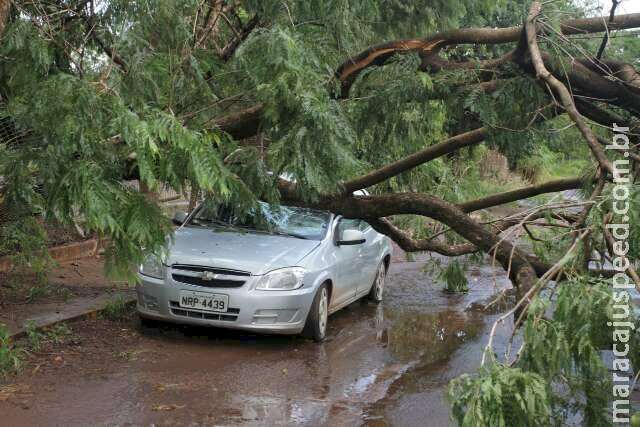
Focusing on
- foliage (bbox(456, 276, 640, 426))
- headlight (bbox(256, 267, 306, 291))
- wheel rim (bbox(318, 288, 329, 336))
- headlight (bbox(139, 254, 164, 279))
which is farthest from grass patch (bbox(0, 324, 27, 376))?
foliage (bbox(456, 276, 640, 426))

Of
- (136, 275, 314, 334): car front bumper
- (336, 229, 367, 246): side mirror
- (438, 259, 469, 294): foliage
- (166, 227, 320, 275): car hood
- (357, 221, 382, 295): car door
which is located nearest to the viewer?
(136, 275, 314, 334): car front bumper

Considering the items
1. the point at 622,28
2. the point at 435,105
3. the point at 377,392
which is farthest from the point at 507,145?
the point at 377,392

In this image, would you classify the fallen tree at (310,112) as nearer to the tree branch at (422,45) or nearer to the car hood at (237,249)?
the tree branch at (422,45)

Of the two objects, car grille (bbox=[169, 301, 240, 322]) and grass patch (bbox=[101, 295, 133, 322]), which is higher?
car grille (bbox=[169, 301, 240, 322])

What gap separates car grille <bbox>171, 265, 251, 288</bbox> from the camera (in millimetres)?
8562

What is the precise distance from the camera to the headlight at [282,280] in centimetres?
858

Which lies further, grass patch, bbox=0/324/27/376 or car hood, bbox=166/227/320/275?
car hood, bbox=166/227/320/275

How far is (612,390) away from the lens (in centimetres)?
426

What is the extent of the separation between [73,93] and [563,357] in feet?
11.2

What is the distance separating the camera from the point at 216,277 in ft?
28.1

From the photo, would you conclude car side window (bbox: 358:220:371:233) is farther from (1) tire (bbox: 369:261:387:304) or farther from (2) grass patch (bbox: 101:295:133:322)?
(2) grass patch (bbox: 101:295:133:322)

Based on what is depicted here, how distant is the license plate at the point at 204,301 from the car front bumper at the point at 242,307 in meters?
0.04

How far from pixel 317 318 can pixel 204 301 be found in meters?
1.34

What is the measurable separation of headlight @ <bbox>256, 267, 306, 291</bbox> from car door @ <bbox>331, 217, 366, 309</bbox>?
0.84 m
